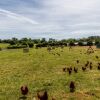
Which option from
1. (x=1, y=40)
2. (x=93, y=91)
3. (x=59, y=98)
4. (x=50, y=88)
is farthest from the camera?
(x=1, y=40)

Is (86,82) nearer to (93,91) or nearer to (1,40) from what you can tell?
(93,91)

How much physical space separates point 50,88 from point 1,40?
456 ft

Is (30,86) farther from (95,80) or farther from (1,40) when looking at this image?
(1,40)

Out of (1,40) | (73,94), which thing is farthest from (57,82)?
(1,40)

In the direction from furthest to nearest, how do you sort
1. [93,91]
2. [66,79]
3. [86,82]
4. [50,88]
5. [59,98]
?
[66,79], [86,82], [50,88], [93,91], [59,98]

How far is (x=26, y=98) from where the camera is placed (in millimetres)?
14555

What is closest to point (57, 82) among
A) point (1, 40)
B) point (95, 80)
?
point (95, 80)

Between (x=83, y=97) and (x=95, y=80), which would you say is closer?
(x=83, y=97)

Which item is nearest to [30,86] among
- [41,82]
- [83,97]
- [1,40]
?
[41,82]

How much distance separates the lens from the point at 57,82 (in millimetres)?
19484

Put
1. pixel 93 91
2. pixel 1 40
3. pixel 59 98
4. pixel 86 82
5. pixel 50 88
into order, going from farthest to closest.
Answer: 1. pixel 1 40
2. pixel 86 82
3. pixel 50 88
4. pixel 93 91
5. pixel 59 98

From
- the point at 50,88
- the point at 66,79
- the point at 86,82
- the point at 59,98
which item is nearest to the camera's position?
the point at 59,98

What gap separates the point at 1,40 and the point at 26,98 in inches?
5569

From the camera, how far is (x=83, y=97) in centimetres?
1452
